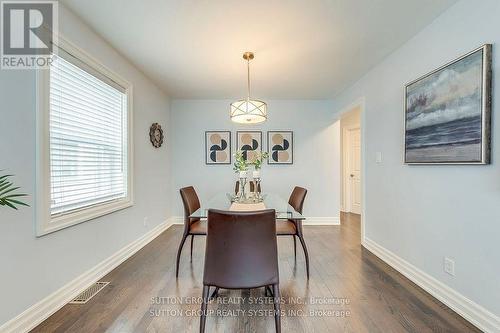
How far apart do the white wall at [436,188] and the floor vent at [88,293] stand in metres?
3.01

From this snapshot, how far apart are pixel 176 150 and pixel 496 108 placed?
442 cm

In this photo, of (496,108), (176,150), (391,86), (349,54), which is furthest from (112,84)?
(496,108)

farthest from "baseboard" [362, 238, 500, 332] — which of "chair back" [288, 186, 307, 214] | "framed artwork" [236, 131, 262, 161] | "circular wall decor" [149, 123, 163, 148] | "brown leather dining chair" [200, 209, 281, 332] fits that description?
"circular wall decor" [149, 123, 163, 148]

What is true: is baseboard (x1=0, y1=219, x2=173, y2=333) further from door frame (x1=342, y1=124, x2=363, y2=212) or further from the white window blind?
door frame (x1=342, y1=124, x2=363, y2=212)

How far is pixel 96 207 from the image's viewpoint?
242cm

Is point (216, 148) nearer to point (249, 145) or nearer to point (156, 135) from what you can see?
point (249, 145)

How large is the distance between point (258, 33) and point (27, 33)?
1.82m

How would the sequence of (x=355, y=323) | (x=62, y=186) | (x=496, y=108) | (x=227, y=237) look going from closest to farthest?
(x=227, y=237), (x=496, y=108), (x=355, y=323), (x=62, y=186)

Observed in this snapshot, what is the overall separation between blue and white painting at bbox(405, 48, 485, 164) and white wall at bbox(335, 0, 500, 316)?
90mm

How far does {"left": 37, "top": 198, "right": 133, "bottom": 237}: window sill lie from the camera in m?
1.80

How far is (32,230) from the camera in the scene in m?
1.70

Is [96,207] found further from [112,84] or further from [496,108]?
[496,108]

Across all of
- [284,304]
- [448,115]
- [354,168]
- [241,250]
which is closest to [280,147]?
[354,168]

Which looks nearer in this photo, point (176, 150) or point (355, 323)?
point (355, 323)
